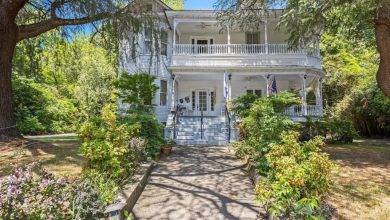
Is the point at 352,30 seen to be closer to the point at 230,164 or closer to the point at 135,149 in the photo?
the point at 230,164

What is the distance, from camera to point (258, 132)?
759cm

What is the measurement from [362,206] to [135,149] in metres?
4.54

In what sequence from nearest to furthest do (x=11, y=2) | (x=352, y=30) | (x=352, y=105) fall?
(x=11, y=2) → (x=352, y=30) → (x=352, y=105)

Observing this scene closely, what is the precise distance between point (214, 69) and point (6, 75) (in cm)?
1134

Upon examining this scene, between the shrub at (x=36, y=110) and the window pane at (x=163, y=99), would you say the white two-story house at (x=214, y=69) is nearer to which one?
the window pane at (x=163, y=99)

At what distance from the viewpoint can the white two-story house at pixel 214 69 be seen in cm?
1726

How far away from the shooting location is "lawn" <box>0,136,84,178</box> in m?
6.53

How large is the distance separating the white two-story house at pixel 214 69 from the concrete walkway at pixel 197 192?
6.46 metres

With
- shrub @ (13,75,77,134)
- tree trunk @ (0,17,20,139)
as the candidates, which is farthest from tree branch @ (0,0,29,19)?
shrub @ (13,75,77,134)

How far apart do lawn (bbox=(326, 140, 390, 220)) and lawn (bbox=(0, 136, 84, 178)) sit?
199 inches

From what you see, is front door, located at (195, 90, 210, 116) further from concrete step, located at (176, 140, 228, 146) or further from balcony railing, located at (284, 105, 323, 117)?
concrete step, located at (176, 140, 228, 146)

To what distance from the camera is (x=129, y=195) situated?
496 centimetres

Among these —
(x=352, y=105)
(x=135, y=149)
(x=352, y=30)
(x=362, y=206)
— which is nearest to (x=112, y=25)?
(x=135, y=149)

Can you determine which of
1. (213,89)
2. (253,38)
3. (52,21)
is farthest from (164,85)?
(52,21)
